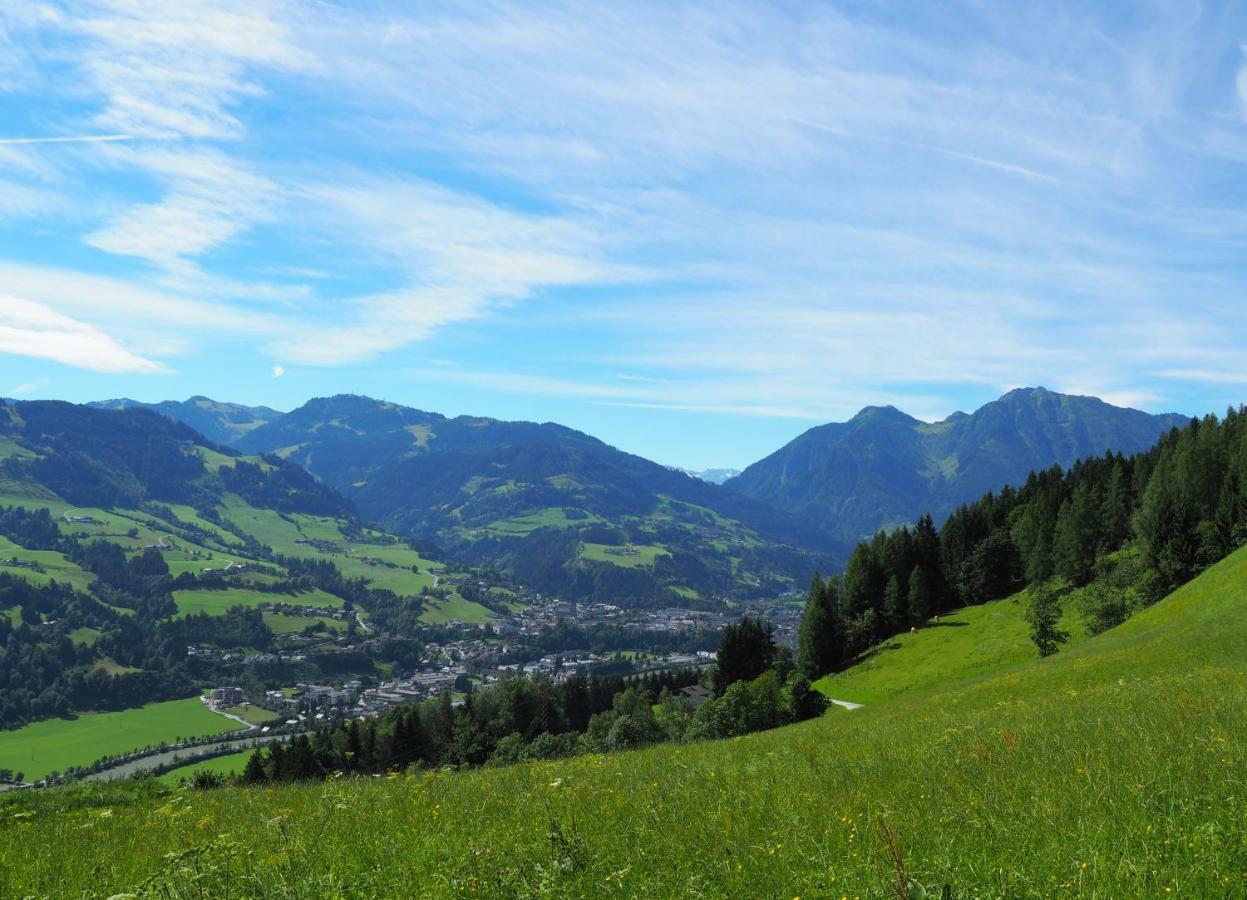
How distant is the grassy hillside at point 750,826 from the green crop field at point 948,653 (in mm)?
47019

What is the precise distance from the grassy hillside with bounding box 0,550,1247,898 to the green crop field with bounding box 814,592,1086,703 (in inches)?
1851

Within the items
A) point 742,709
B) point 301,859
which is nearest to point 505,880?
point 301,859

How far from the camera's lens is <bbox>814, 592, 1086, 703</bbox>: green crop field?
6156 cm

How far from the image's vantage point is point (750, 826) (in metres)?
9.22

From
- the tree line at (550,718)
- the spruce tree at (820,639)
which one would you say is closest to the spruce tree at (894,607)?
the spruce tree at (820,639)

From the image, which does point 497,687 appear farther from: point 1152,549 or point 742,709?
point 1152,549

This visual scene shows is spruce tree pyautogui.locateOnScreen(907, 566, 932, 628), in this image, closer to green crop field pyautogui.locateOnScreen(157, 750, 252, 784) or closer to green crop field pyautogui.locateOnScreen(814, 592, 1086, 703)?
green crop field pyautogui.locateOnScreen(814, 592, 1086, 703)

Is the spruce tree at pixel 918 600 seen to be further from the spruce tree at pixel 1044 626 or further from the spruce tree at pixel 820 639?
the spruce tree at pixel 1044 626

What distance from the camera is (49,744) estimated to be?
185000 mm

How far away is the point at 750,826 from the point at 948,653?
70.8 m

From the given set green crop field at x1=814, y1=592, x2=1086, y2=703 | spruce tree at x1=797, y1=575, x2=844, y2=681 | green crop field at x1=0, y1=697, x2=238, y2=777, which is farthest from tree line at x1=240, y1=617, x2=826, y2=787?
green crop field at x1=0, y1=697, x2=238, y2=777

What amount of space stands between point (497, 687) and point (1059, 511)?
83.7m

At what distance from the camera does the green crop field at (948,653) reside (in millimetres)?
61562

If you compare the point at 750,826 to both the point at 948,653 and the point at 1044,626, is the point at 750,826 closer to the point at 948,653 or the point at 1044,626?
the point at 1044,626
